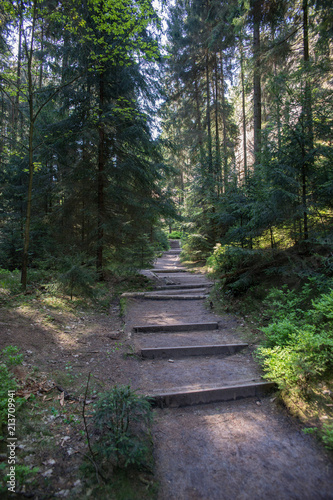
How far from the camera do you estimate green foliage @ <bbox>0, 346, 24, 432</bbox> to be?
2.52 m

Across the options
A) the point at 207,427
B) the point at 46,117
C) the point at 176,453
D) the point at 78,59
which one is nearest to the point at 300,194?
the point at 207,427

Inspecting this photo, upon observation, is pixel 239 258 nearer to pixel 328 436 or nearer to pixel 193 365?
pixel 193 365

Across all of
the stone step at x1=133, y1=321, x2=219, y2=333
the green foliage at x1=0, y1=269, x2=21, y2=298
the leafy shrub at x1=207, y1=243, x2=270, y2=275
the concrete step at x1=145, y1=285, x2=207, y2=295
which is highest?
the leafy shrub at x1=207, y1=243, x2=270, y2=275

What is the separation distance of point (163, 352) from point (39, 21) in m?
8.26

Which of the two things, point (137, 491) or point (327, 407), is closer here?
point (137, 491)

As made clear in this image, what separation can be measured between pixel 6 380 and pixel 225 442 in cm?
249

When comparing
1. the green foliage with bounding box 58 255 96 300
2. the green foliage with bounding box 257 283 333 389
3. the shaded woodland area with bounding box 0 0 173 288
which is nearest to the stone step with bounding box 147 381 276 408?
the green foliage with bounding box 257 283 333 389

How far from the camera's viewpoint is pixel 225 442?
275 centimetres

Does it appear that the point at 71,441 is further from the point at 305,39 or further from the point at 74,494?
the point at 305,39

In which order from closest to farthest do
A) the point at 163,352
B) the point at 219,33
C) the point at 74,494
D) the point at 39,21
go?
the point at 74,494, the point at 163,352, the point at 39,21, the point at 219,33

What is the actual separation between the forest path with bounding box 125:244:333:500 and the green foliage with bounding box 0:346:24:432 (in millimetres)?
1525

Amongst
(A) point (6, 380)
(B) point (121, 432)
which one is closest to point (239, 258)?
(B) point (121, 432)

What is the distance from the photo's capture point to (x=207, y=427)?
2977mm

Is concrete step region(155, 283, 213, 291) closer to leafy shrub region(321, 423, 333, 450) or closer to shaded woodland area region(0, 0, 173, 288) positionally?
shaded woodland area region(0, 0, 173, 288)
